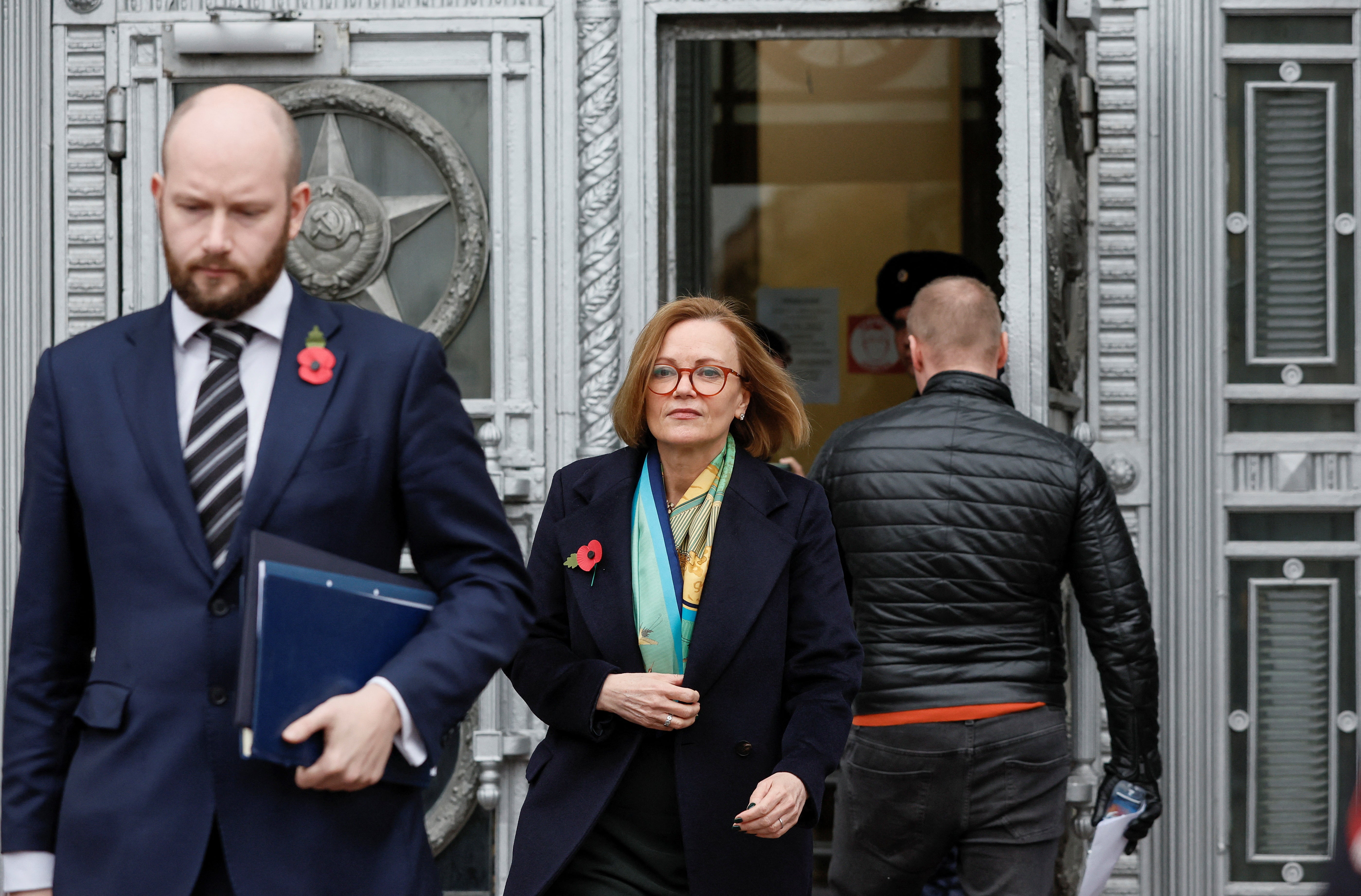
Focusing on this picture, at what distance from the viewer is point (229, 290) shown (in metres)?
2.44

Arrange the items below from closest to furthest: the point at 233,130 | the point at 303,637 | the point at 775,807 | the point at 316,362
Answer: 1. the point at 303,637
2. the point at 233,130
3. the point at 316,362
4. the point at 775,807

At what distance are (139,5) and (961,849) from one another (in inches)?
147

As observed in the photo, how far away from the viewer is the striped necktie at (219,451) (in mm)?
2426

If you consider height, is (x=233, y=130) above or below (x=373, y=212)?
below

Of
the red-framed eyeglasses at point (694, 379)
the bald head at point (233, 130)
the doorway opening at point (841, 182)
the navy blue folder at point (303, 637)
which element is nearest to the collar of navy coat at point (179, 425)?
the navy blue folder at point (303, 637)

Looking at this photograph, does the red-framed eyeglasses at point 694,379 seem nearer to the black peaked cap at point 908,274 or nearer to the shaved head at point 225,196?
the shaved head at point 225,196

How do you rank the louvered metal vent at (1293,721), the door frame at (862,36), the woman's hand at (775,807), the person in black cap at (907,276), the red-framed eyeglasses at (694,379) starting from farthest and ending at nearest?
the person in black cap at (907,276), the louvered metal vent at (1293,721), the door frame at (862,36), the red-framed eyeglasses at (694,379), the woman's hand at (775,807)

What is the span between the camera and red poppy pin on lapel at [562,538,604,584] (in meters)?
3.47

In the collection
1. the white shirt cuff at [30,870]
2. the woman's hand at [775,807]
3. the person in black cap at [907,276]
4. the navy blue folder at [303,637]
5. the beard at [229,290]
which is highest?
the person in black cap at [907,276]

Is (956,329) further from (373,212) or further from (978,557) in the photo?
(373,212)

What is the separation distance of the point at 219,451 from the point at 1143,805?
116 inches

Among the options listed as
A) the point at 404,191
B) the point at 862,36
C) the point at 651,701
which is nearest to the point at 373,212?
the point at 404,191

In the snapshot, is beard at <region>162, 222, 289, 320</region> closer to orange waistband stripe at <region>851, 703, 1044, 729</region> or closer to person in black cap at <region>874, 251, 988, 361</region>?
orange waistband stripe at <region>851, 703, 1044, 729</region>

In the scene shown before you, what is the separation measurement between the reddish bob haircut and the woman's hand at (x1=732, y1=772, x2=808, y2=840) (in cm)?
88
